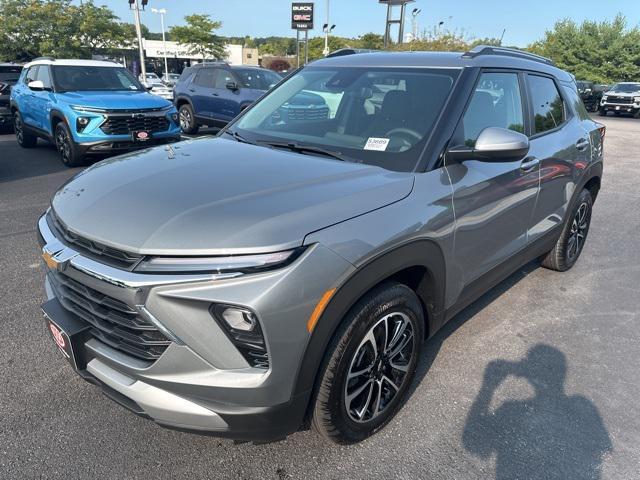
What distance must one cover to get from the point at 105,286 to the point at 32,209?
5072 millimetres

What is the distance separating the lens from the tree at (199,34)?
43.8 m

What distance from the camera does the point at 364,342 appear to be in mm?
2193

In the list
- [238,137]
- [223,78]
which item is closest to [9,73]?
[223,78]

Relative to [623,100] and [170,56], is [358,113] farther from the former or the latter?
[170,56]

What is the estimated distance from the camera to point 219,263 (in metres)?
1.75

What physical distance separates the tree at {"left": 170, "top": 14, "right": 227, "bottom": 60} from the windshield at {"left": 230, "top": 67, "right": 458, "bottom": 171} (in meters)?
45.3

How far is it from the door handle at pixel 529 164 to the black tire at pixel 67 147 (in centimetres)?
716

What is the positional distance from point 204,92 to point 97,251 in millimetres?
11496

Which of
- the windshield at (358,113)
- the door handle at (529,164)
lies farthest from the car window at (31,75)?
the door handle at (529,164)

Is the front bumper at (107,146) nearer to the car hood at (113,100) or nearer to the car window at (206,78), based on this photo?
the car hood at (113,100)

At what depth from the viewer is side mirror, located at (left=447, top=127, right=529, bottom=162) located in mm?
2457

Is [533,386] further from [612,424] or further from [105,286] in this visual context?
[105,286]

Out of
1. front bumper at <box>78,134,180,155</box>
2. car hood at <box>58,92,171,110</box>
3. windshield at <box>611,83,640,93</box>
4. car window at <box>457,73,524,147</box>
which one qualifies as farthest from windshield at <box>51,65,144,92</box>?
windshield at <box>611,83,640,93</box>


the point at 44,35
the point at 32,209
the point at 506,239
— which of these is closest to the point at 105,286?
the point at 506,239
